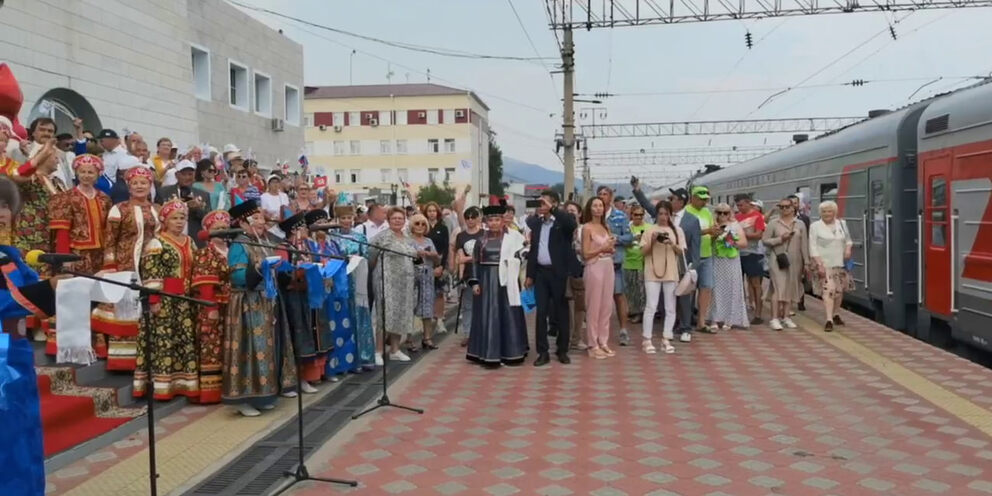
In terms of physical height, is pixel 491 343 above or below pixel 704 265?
below

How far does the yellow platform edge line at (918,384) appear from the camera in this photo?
5797mm

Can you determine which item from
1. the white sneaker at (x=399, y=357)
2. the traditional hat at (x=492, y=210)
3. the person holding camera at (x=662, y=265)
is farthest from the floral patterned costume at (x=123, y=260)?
the person holding camera at (x=662, y=265)

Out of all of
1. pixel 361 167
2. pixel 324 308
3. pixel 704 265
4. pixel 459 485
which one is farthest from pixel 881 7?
pixel 361 167

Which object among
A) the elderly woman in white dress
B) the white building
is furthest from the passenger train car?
the white building

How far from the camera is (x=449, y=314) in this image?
12.2 m

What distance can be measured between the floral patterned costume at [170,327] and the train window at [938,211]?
26.0 ft

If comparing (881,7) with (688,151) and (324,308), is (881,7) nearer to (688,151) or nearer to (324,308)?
(324,308)

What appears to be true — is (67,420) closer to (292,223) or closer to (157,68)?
(292,223)

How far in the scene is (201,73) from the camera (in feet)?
59.3

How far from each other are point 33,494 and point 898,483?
176 inches

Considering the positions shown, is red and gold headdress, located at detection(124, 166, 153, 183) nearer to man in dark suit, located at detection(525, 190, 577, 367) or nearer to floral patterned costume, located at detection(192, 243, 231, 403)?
floral patterned costume, located at detection(192, 243, 231, 403)

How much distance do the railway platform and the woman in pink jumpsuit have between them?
0.63 m

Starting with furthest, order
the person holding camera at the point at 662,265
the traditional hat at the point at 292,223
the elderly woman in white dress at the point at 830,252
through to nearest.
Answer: the elderly woman in white dress at the point at 830,252 → the person holding camera at the point at 662,265 → the traditional hat at the point at 292,223

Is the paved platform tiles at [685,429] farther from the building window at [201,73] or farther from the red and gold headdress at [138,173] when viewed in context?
the building window at [201,73]
